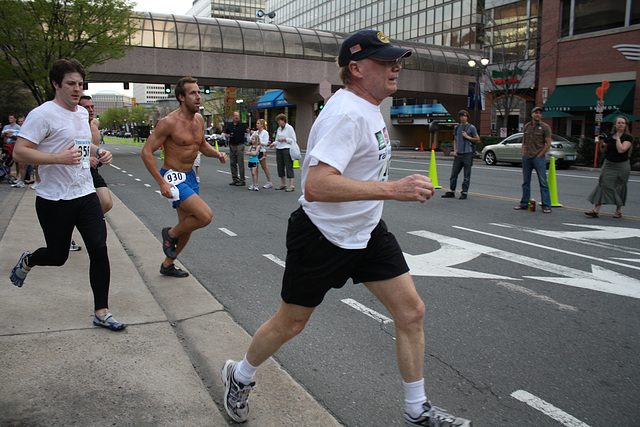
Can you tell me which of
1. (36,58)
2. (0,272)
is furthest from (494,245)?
(36,58)

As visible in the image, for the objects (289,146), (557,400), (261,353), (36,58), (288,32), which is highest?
(288,32)

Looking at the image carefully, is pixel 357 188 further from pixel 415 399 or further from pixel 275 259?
pixel 275 259

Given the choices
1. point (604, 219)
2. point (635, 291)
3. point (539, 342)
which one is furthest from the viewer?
point (604, 219)

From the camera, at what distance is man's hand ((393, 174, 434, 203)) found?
2258mm

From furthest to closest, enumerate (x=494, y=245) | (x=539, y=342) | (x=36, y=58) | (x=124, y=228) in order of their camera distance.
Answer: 1. (x=36, y=58)
2. (x=124, y=228)
3. (x=494, y=245)
4. (x=539, y=342)

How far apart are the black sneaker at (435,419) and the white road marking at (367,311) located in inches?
66.5

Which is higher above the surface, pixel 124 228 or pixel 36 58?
pixel 36 58

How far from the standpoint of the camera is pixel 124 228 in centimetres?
789

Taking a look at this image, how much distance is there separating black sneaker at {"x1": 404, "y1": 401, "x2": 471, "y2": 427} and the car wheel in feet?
80.8

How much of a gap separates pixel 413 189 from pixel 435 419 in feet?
3.72

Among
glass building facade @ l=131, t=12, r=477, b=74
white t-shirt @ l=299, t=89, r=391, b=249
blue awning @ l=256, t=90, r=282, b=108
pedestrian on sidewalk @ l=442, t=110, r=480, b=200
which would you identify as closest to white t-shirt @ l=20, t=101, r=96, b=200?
white t-shirt @ l=299, t=89, r=391, b=249

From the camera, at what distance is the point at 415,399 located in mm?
2588

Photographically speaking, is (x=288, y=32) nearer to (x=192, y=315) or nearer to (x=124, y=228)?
(x=124, y=228)

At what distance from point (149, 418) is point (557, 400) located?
7.53ft
